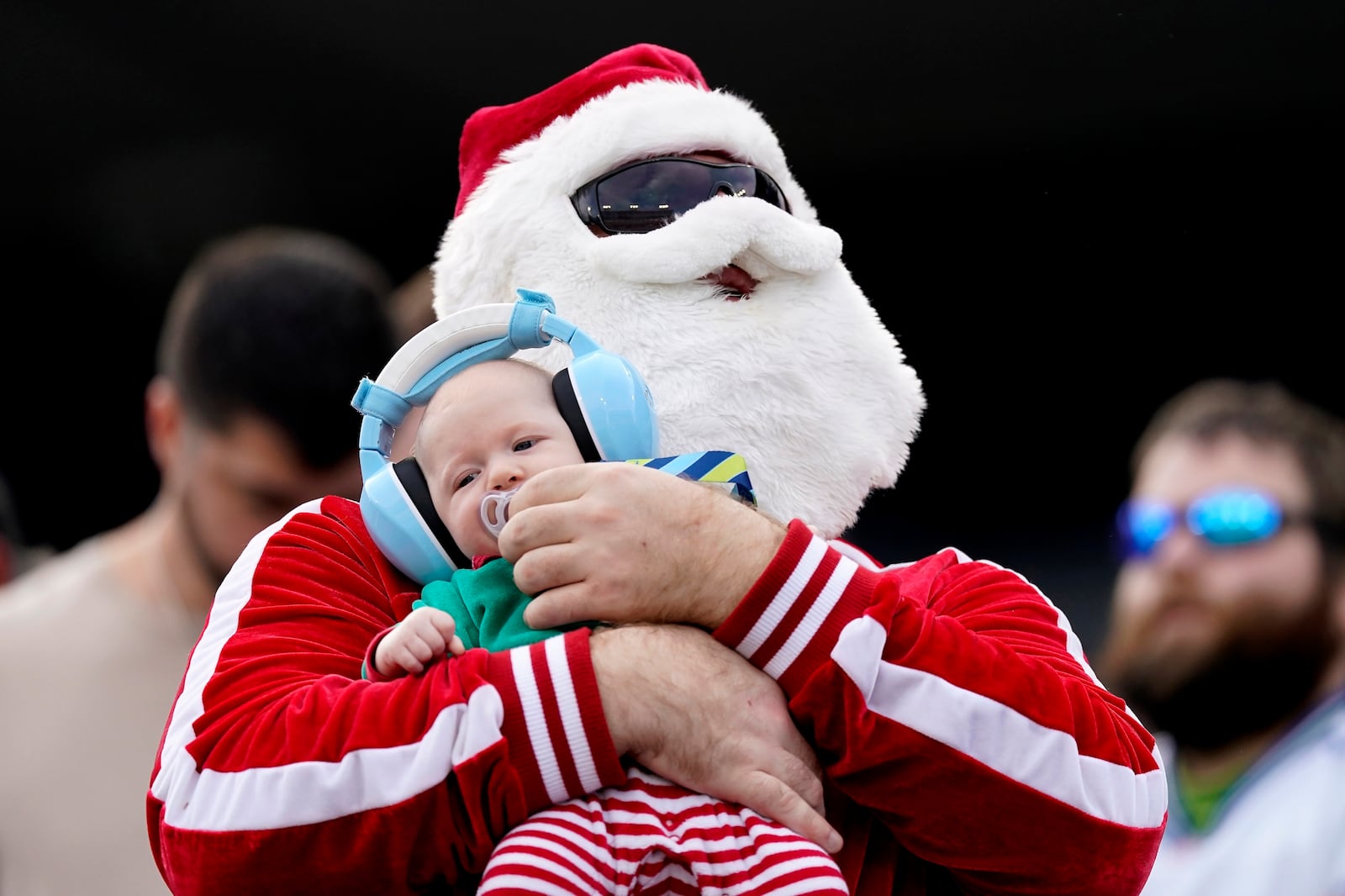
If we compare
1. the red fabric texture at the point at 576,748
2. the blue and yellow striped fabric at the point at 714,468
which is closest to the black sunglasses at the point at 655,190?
the blue and yellow striped fabric at the point at 714,468

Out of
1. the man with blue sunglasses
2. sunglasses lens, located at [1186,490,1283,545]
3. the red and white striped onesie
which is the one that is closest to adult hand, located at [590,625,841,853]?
the red and white striped onesie

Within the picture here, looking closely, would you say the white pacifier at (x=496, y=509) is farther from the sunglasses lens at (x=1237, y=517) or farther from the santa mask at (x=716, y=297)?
the sunglasses lens at (x=1237, y=517)

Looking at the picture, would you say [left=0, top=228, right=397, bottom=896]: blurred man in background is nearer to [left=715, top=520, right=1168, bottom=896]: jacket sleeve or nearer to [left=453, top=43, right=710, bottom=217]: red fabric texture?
[left=453, top=43, right=710, bottom=217]: red fabric texture

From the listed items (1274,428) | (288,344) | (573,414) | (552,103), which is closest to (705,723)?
(573,414)

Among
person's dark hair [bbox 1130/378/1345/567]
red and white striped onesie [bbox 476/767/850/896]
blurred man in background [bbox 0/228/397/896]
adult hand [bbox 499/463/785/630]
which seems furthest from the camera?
person's dark hair [bbox 1130/378/1345/567]

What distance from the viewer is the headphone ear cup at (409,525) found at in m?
1.12

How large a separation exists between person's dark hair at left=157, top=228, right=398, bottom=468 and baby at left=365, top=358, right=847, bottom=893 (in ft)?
3.32

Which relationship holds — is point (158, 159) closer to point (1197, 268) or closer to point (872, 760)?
point (1197, 268)

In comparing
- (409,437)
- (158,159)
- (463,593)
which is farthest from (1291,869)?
(158,159)

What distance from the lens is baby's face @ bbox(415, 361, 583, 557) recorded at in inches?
43.4

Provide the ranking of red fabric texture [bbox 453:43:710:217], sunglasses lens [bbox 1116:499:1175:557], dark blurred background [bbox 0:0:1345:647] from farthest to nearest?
sunglasses lens [bbox 1116:499:1175:557] → dark blurred background [bbox 0:0:1345:647] → red fabric texture [bbox 453:43:710:217]

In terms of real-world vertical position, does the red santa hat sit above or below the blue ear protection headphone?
above

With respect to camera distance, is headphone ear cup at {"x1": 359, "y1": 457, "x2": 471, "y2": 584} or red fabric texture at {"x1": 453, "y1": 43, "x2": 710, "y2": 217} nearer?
headphone ear cup at {"x1": 359, "y1": 457, "x2": 471, "y2": 584}

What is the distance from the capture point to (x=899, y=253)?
2859 millimetres
